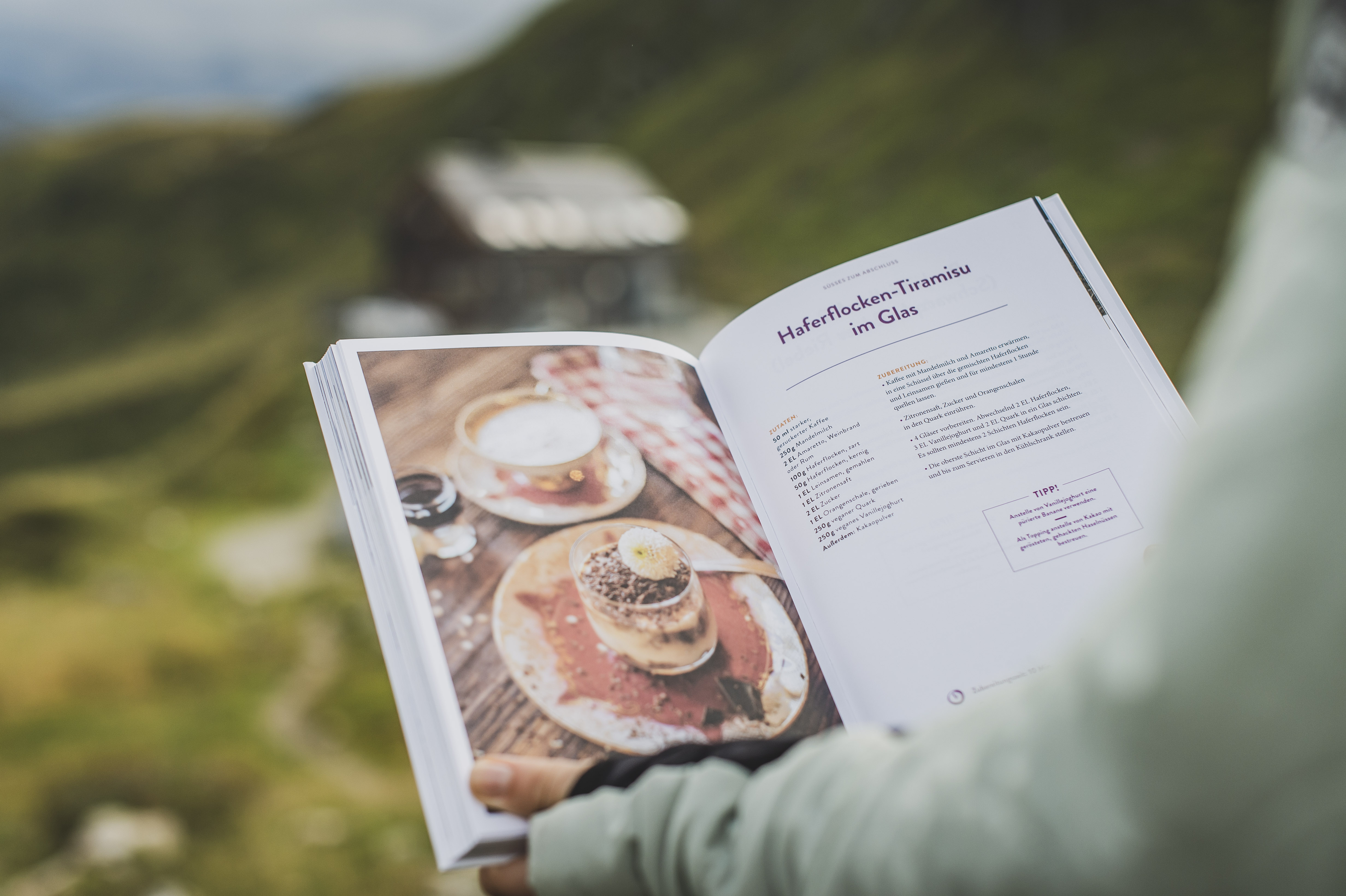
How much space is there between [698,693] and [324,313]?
1698 cm

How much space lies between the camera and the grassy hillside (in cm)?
507

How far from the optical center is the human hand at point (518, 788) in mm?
878

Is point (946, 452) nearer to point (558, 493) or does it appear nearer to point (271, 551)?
point (558, 493)

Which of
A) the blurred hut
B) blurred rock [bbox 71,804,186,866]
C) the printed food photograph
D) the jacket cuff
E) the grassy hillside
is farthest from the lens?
the blurred hut

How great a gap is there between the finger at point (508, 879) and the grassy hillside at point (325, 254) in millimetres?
3165

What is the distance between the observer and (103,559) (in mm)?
9250

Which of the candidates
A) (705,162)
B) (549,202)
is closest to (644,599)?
(549,202)

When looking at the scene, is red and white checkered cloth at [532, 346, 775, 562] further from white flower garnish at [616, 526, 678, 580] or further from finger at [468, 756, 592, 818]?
finger at [468, 756, 592, 818]

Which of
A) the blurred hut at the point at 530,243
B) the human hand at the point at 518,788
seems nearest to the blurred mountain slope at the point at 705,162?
the blurred hut at the point at 530,243

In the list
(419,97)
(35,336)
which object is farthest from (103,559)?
(419,97)

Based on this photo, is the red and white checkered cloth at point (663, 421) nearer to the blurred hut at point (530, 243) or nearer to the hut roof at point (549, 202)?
the blurred hut at point (530, 243)

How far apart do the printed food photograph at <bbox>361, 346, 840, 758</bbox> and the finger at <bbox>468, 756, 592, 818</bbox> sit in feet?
0.11

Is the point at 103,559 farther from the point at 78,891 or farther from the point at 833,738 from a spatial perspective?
the point at 833,738

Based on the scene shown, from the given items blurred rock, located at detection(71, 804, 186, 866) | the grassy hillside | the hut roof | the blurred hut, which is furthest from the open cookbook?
the hut roof
